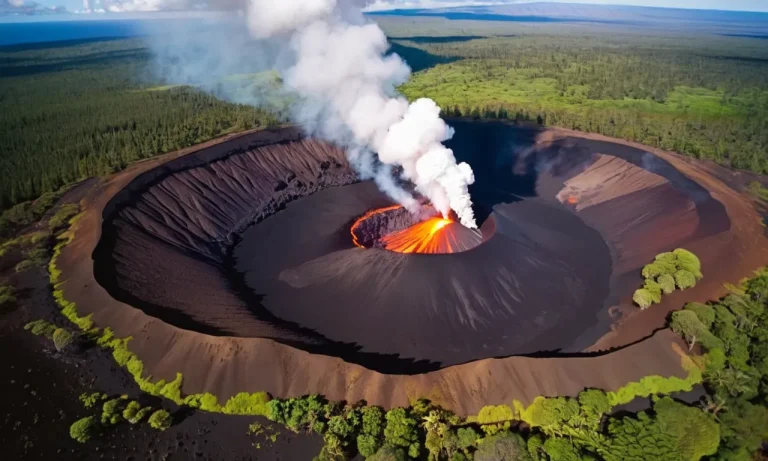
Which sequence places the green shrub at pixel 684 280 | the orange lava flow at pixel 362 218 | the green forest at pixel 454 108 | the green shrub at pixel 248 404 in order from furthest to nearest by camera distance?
the green forest at pixel 454 108 < the orange lava flow at pixel 362 218 < the green shrub at pixel 684 280 < the green shrub at pixel 248 404

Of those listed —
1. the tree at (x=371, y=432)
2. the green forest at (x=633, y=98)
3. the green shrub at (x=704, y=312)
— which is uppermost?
→ the green forest at (x=633, y=98)

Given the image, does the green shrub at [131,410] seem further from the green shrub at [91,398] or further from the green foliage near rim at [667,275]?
the green foliage near rim at [667,275]

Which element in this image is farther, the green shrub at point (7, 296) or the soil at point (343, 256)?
the green shrub at point (7, 296)

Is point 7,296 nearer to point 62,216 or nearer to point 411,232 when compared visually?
point 62,216

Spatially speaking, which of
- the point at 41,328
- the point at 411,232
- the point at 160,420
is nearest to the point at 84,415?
the point at 160,420

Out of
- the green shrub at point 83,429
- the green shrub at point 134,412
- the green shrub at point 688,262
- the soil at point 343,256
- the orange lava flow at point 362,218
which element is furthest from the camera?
the orange lava flow at point 362,218

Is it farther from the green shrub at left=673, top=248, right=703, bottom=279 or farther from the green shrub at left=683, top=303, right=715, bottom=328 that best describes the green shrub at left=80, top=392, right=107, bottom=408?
the green shrub at left=673, top=248, right=703, bottom=279

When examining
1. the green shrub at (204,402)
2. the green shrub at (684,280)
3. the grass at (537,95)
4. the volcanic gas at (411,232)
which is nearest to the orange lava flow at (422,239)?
the volcanic gas at (411,232)
